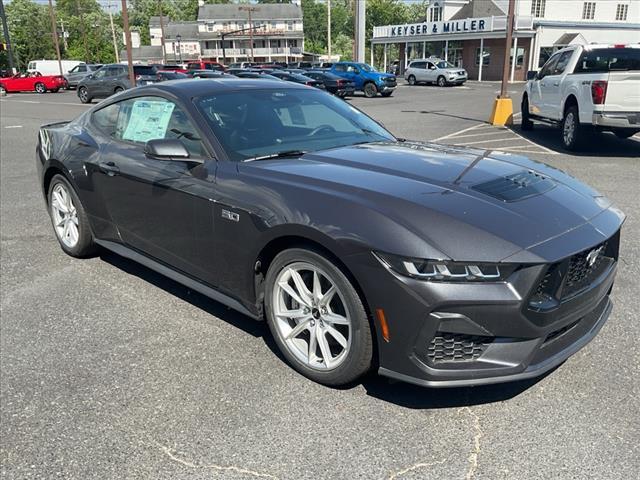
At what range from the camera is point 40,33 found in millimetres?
74562

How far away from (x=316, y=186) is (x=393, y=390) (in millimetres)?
1148

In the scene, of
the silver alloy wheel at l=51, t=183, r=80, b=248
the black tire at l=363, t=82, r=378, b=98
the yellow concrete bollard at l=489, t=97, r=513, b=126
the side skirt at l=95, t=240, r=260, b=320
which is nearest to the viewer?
the side skirt at l=95, t=240, r=260, b=320

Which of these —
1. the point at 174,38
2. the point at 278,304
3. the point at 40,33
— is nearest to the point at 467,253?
the point at 278,304

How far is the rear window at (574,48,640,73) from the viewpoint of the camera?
980 centimetres

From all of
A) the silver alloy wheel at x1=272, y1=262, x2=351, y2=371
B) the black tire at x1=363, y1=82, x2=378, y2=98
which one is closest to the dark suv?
the black tire at x1=363, y1=82, x2=378, y2=98

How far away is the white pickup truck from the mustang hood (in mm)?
7085

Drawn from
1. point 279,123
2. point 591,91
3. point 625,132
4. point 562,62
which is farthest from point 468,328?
point 562,62

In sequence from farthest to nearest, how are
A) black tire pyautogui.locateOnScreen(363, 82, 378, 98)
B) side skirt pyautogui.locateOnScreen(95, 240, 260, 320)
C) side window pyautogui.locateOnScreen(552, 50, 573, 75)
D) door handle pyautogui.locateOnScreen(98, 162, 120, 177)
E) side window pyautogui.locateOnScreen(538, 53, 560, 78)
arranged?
black tire pyautogui.locateOnScreen(363, 82, 378, 98) < side window pyautogui.locateOnScreen(538, 53, 560, 78) < side window pyautogui.locateOnScreen(552, 50, 573, 75) < door handle pyautogui.locateOnScreen(98, 162, 120, 177) < side skirt pyautogui.locateOnScreen(95, 240, 260, 320)

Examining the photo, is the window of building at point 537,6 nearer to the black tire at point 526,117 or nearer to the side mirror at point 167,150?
the black tire at point 526,117

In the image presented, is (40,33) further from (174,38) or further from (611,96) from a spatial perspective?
(611,96)

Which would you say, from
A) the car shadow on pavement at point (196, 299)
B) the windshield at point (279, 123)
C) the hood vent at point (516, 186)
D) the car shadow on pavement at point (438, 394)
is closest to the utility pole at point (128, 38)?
the car shadow on pavement at point (196, 299)

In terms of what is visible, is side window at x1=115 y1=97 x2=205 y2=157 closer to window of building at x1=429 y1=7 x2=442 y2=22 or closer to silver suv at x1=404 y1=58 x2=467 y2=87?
silver suv at x1=404 y1=58 x2=467 y2=87

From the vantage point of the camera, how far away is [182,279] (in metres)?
3.80

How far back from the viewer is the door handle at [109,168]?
13.7ft
